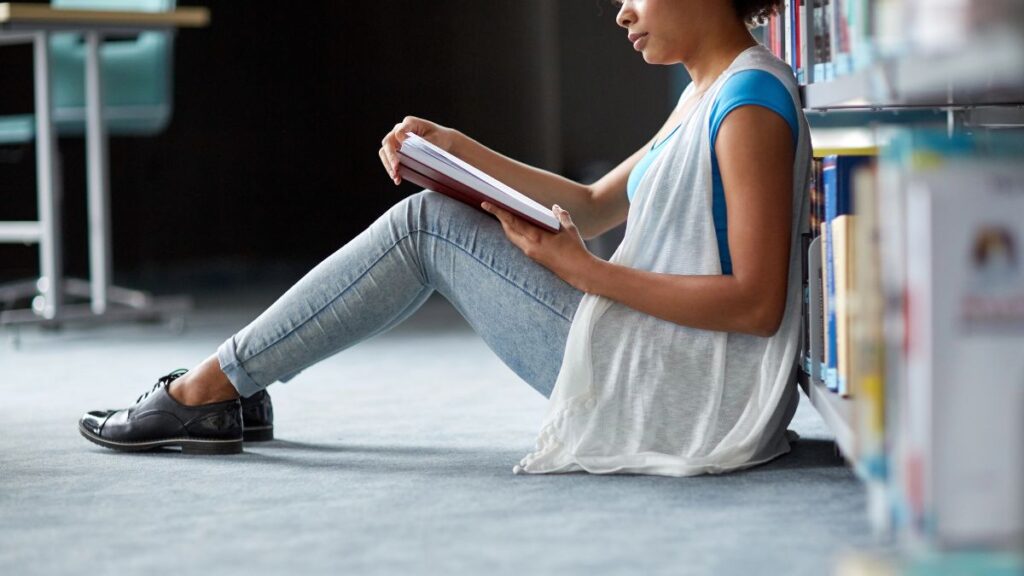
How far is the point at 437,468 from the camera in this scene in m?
1.67

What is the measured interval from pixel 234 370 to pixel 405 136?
0.38m

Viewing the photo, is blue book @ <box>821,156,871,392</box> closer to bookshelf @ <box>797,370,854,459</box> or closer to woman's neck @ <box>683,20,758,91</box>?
bookshelf @ <box>797,370,854,459</box>

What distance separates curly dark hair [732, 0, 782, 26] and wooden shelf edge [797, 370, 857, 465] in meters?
0.47

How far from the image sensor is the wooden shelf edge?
51.8 inches

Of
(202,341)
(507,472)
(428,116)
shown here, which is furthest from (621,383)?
(428,116)

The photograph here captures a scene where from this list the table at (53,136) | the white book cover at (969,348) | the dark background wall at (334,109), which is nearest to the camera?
the white book cover at (969,348)

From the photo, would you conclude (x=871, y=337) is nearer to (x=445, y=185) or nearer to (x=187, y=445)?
(x=445, y=185)

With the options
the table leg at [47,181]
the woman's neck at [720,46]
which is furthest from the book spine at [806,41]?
the table leg at [47,181]

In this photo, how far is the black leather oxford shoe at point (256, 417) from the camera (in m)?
1.88

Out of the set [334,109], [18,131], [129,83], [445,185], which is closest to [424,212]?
[445,185]

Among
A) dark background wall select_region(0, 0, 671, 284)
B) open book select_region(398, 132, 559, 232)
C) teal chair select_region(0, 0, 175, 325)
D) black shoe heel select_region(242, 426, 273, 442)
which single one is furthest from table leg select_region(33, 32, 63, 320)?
open book select_region(398, 132, 559, 232)

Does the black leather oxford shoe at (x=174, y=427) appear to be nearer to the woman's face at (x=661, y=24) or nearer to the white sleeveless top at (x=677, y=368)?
the white sleeveless top at (x=677, y=368)

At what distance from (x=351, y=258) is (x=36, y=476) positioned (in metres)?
0.48

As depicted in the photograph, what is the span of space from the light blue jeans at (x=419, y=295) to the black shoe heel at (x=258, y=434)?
0.18 m
